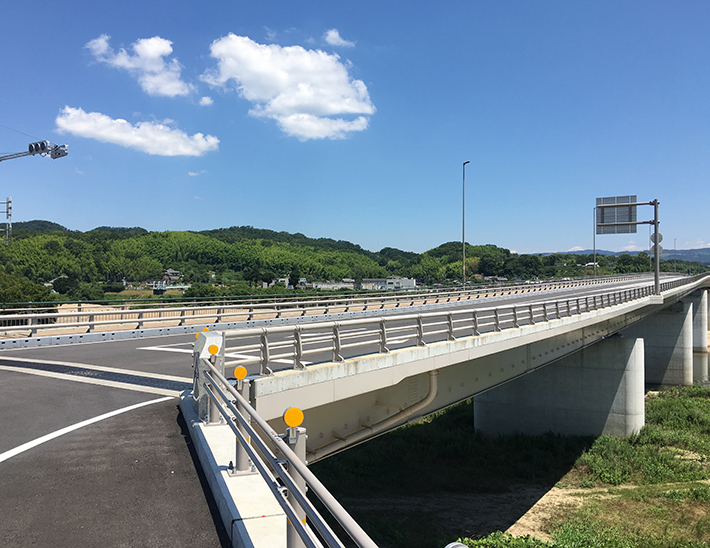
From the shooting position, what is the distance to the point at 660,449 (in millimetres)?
25797

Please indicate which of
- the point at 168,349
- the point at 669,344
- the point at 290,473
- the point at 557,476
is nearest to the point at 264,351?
the point at 290,473

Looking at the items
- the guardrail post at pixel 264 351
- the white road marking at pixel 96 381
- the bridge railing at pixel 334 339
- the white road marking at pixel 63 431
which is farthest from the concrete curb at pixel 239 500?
the white road marking at pixel 96 381

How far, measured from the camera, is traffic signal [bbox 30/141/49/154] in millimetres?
48344

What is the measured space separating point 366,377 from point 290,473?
6.64 meters

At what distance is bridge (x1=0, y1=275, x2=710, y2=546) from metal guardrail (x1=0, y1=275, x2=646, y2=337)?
9.2 inches

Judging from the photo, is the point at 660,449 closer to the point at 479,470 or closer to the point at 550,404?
the point at 550,404

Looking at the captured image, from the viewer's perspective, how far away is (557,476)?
23.0 meters

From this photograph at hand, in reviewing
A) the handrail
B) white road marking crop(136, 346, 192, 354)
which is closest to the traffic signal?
the handrail

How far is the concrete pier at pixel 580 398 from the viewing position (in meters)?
26.5

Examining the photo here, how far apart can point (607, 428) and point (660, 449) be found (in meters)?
2.74

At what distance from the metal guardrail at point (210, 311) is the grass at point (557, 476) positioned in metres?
8.61

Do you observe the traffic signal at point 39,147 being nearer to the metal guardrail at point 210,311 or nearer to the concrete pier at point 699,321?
the metal guardrail at point 210,311

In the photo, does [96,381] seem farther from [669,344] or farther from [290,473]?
[669,344]

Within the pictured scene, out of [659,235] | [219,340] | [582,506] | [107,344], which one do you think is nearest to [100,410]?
[219,340]
